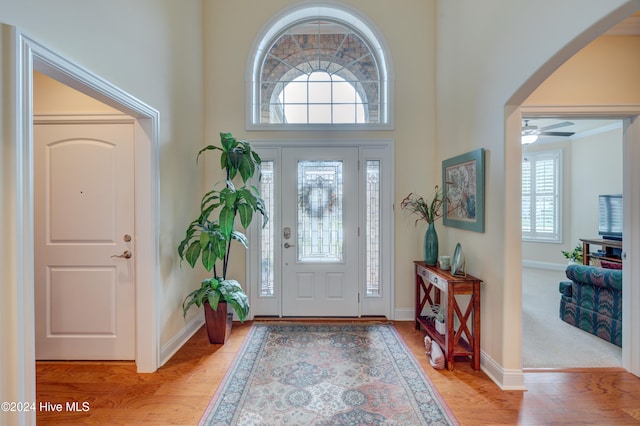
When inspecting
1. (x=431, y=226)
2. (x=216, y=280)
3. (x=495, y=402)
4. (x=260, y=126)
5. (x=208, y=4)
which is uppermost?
(x=208, y=4)

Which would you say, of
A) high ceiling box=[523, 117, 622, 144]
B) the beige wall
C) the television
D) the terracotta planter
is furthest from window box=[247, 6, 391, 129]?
the beige wall

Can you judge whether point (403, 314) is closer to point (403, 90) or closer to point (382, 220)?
point (382, 220)

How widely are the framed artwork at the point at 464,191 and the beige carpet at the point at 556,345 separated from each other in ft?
4.32

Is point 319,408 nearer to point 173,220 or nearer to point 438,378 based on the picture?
point 438,378

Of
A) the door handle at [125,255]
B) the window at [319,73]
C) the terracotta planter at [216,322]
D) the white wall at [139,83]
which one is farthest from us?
the window at [319,73]

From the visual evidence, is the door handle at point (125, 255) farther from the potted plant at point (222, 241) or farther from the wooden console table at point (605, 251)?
the wooden console table at point (605, 251)

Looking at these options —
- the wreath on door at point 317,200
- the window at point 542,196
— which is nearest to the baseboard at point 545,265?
the window at point 542,196

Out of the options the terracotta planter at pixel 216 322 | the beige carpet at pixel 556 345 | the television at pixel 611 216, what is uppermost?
the television at pixel 611 216

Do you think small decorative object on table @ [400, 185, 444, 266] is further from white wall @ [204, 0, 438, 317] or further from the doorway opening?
the doorway opening

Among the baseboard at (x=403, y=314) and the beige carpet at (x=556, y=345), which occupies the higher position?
the baseboard at (x=403, y=314)

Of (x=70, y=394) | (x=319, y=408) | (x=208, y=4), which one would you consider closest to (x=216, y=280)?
(x=70, y=394)

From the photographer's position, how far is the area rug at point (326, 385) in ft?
6.07

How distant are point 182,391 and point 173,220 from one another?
56.9 inches

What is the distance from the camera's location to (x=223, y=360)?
8.36 feet
